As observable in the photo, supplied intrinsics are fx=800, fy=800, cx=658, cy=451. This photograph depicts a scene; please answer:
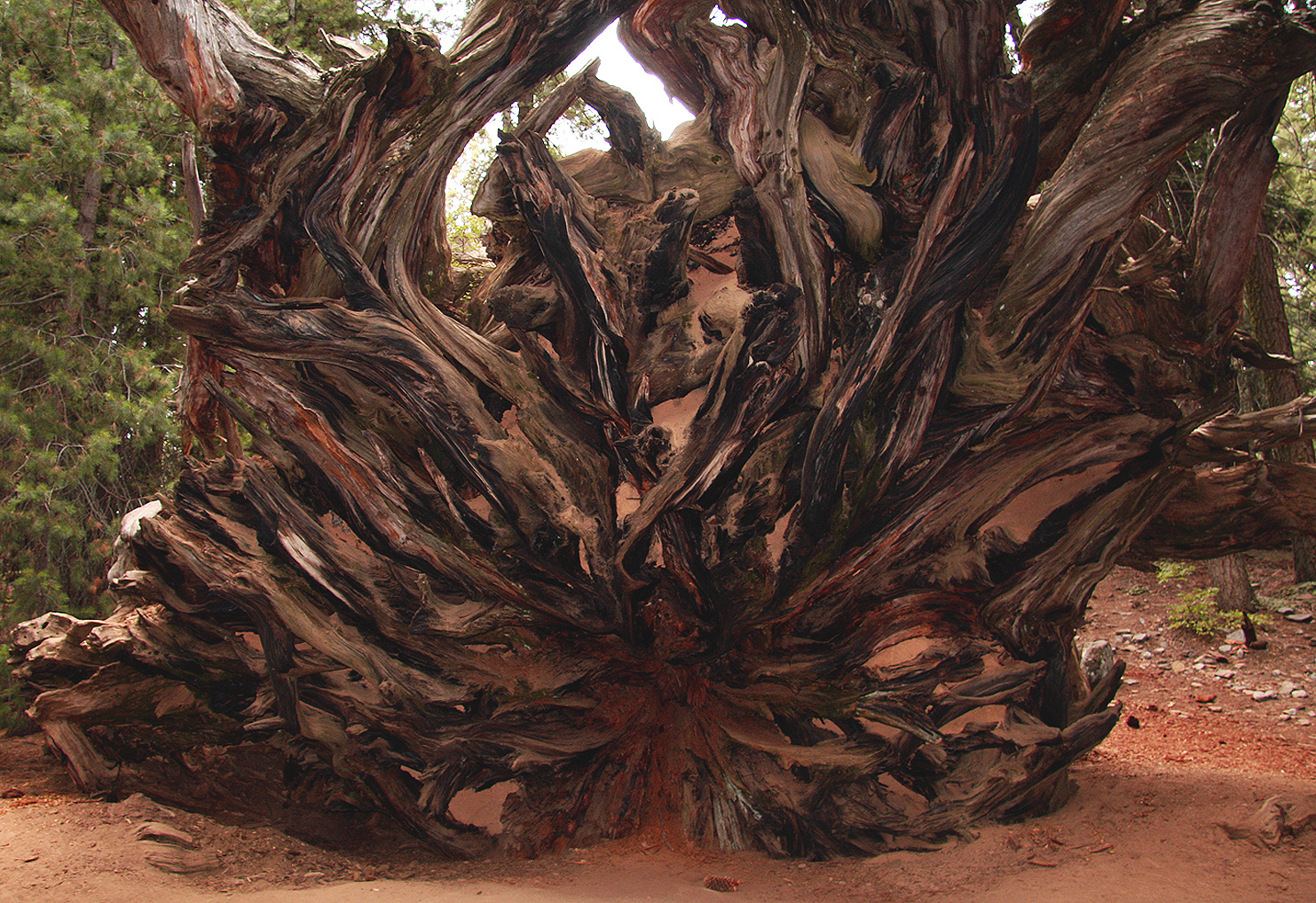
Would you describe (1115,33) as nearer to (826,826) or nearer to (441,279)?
(441,279)

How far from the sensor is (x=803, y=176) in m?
4.28

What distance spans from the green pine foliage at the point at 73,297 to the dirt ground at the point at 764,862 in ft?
7.62

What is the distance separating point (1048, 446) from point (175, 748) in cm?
543

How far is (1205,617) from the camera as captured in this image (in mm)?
8930

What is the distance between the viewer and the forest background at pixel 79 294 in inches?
261

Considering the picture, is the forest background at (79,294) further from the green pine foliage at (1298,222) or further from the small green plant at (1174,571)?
the small green plant at (1174,571)

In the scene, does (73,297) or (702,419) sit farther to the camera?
(73,297)

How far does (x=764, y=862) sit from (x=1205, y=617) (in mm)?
7276

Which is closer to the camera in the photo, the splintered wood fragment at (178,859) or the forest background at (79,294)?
the splintered wood fragment at (178,859)

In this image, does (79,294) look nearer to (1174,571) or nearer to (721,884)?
(721,884)

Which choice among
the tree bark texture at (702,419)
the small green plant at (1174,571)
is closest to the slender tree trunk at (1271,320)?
the small green plant at (1174,571)

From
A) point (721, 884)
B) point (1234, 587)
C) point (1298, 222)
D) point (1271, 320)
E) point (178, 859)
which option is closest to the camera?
point (178, 859)

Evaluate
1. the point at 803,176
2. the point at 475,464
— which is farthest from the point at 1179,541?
the point at 475,464

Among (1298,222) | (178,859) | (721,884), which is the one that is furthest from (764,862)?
(1298,222)
